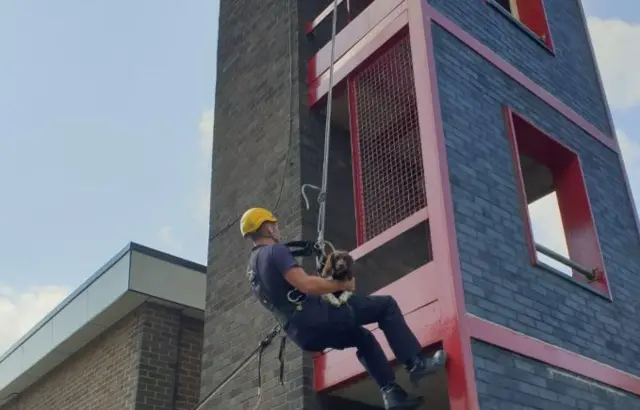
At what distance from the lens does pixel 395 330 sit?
4.99 meters

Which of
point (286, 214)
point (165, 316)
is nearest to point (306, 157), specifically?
point (286, 214)

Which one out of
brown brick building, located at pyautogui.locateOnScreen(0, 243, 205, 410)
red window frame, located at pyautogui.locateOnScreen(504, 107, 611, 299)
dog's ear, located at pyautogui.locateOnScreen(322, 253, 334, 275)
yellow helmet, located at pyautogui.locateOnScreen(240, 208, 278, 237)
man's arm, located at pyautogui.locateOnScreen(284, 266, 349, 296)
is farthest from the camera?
brown brick building, located at pyautogui.locateOnScreen(0, 243, 205, 410)

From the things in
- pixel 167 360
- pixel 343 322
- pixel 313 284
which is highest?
pixel 167 360

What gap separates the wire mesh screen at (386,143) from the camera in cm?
655

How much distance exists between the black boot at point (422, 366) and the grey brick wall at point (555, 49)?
3.36 m

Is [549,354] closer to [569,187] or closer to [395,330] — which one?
[395,330]

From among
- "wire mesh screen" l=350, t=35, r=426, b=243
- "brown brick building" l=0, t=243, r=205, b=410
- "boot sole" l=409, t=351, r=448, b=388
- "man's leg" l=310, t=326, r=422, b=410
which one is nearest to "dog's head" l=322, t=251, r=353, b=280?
"man's leg" l=310, t=326, r=422, b=410

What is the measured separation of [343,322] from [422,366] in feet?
1.82

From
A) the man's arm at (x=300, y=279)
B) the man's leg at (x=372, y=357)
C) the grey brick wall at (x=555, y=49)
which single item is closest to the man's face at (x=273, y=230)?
the man's arm at (x=300, y=279)

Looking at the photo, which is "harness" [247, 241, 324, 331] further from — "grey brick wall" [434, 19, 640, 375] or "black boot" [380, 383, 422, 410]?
"grey brick wall" [434, 19, 640, 375]

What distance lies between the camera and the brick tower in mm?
5695

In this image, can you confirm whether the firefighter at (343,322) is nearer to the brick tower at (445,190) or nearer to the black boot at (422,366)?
the black boot at (422,366)

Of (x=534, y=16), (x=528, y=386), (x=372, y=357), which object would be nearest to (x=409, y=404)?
(x=372, y=357)

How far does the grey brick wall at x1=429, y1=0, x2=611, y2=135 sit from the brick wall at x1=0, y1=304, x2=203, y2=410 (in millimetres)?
4741
